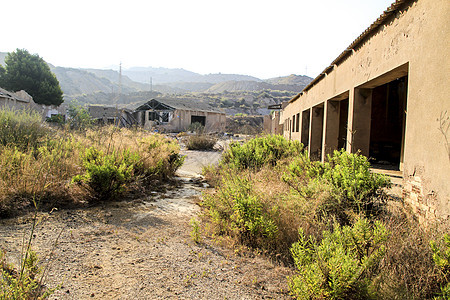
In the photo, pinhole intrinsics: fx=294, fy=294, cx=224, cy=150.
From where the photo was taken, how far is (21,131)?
769 centimetres

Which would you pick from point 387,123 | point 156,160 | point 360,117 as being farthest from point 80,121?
point 387,123

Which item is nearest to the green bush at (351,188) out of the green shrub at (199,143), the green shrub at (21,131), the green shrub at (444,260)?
the green shrub at (444,260)

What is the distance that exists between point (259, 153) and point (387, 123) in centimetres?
515

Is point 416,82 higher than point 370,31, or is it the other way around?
point 370,31

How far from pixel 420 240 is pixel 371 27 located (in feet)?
13.4

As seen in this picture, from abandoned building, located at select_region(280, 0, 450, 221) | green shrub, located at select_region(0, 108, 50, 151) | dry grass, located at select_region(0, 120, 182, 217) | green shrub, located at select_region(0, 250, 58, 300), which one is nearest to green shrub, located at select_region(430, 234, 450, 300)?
abandoned building, located at select_region(280, 0, 450, 221)

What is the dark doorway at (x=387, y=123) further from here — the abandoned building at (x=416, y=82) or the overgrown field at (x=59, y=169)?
the overgrown field at (x=59, y=169)

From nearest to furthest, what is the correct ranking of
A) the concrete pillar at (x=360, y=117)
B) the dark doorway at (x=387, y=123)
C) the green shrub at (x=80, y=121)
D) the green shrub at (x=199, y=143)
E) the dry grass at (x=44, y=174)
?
1. the dry grass at (x=44, y=174)
2. the concrete pillar at (x=360, y=117)
3. the dark doorway at (x=387, y=123)
4. the green shrub at (x=80, y=121)
5. the green shrub at (x=199, y=143)

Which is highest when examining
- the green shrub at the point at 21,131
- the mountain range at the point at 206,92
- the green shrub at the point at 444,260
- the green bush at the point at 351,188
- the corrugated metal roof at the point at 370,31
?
the mountain range at the point at 206,92

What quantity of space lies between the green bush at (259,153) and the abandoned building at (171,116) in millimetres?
21672

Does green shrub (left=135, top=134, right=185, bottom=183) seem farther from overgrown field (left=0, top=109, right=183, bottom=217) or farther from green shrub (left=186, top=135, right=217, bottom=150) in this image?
green shrub (left=186, top=135, right=217, bottom=150)

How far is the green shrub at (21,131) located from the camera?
7254 millimetres

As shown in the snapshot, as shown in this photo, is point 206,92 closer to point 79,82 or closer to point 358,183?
point 79,82

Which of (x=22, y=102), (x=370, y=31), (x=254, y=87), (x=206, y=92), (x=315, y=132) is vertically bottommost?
(x=315, y=132)
